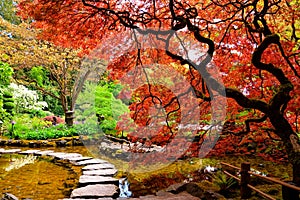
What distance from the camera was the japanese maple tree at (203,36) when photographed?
12.3 feet

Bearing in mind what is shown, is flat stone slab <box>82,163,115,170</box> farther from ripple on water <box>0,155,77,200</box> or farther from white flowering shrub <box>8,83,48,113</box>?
white flowering shrub <box>8,83,48,113</box>

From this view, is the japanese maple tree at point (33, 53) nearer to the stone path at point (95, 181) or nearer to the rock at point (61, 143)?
the rock at point (61, 143)

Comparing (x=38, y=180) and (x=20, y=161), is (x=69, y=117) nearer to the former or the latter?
(x=20, y=161)

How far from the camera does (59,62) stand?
40.2ft

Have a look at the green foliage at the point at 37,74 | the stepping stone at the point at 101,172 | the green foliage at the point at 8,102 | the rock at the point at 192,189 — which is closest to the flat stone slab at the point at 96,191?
the stepping stone at the point at 101,172

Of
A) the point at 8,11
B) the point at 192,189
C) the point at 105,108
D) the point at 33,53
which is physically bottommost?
the point at 192,189

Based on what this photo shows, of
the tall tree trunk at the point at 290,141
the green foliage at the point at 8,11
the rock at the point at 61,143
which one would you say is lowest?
A: the rock at the point at 61,143

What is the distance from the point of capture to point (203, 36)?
423 cm

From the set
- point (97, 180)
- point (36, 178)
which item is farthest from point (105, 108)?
point (97, 180)

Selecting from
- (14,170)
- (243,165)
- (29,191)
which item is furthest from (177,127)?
(14,170)

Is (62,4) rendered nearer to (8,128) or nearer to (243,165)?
(243,165)

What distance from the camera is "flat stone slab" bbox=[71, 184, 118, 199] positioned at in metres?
4.02

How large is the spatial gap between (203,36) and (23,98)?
40.0ft

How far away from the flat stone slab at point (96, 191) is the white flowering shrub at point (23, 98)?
34.7 ft
